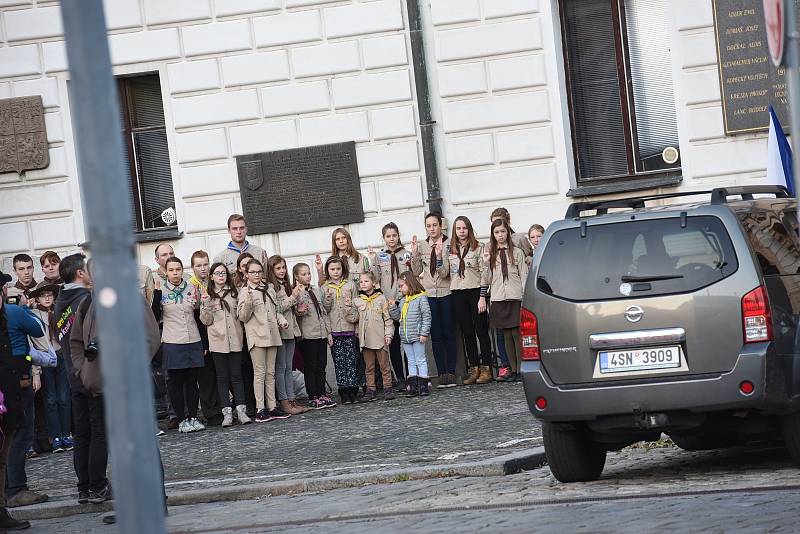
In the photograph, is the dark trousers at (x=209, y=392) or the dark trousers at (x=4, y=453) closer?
the dark trousers at (x=4, y=453)

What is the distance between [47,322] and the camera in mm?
16328

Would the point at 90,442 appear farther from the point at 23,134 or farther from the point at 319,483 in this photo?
the point at 23,134

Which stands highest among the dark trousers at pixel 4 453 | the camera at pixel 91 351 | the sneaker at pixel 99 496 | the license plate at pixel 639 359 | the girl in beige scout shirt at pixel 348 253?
the girl in beige scout shirt at pixel 348 253

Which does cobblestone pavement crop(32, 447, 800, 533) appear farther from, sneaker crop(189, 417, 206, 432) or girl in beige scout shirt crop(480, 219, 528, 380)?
girl in beige scout shirt crop(480, 219, 528, 380)

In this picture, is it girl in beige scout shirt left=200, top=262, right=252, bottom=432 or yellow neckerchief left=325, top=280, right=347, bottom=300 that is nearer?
girl in beige scout shirt left=200, top=262, right=252, bottom=432

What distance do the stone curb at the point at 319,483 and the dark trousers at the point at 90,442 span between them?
19 cm

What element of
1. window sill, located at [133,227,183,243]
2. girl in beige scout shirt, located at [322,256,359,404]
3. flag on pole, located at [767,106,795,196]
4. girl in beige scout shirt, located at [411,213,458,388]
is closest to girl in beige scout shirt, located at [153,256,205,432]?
girl in beige scout shirt, located at [322,256,359,404]

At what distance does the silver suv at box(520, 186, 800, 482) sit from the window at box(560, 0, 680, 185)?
32.5ft

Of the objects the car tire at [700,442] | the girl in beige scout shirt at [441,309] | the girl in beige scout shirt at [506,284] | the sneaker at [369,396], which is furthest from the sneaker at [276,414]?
the car tire at [700,442]

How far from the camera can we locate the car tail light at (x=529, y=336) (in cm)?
931

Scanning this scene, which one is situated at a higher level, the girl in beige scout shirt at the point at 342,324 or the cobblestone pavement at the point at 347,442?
the girl in beige scout shirt at the point at 342,324

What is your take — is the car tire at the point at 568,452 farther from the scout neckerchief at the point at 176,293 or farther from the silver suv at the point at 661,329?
the scout neckerchief at the point at 176,293

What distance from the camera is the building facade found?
18.8 m

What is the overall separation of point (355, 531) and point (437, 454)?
3402 mm
